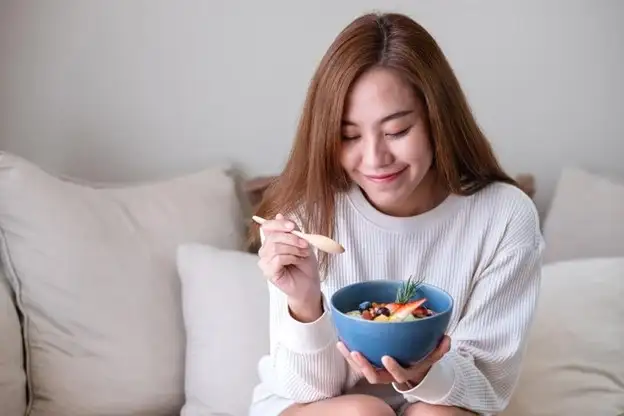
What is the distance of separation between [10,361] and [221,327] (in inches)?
16.1

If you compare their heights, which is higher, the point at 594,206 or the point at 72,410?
the point at 594,206

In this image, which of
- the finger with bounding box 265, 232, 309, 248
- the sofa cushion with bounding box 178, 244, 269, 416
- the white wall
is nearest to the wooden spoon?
the finger with bounding box 265, 232, 309, 248

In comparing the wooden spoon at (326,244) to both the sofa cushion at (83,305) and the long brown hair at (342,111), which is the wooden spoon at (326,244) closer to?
the long brown hair at (342,111)

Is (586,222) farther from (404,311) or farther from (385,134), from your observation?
(404,311)

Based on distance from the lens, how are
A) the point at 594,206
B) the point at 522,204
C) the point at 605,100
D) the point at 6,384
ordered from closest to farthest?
the point at 522,204 < the point at 6,384 < the point at 594,206 < the point at 605,100

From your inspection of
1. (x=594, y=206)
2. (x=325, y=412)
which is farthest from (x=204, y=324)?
(x=594, y=206)

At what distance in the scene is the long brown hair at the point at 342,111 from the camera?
131 cm

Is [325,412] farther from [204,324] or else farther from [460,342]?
[204,324]

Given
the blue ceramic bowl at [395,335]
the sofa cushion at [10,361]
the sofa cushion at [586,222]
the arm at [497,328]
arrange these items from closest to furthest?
the blue ceramic bowl at [395,335], the arm at [497,328], the sofa cushion at [10,361], the sofa cushion at [586,222]

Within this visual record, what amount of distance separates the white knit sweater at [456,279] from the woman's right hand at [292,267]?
3 cm

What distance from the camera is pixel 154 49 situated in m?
2.05

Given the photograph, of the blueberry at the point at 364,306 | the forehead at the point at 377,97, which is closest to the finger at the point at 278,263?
the blueberry at the point at 364,306

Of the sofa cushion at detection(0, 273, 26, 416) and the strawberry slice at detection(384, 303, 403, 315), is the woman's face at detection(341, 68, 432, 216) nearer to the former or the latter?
the strawberry slice at detection(384, 303, 403, 315)

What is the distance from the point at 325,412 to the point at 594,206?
0.99 meters
